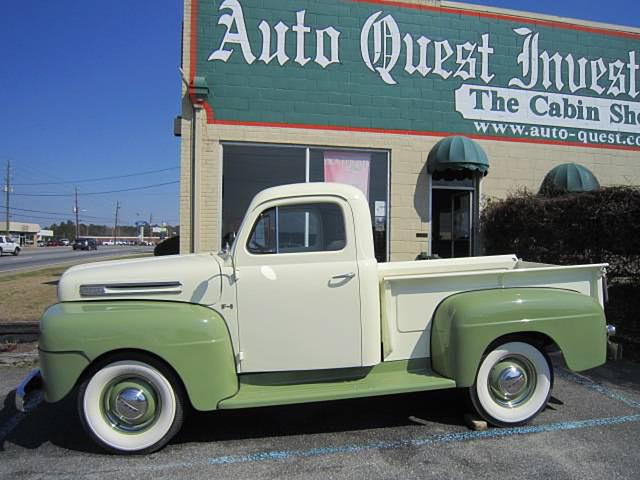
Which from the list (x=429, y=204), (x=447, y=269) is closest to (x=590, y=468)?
(x=447, y=269)

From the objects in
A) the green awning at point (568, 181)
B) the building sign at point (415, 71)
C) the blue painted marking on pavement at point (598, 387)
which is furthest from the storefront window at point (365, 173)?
the blue painted marking on pavement at point (598, 387)

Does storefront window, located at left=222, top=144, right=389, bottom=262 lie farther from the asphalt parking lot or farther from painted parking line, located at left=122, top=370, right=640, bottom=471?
painted parking line, located at left=122, top=370, right=640, bottom=471

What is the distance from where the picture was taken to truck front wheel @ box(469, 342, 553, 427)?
3963mm

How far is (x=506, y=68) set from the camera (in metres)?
10.4

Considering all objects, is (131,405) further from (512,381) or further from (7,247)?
(7,247)

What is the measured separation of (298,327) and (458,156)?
21.9ft

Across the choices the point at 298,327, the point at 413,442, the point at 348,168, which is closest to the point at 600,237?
the point at 413,442

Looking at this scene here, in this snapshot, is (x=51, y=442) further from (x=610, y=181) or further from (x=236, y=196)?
(x=610, y=181)

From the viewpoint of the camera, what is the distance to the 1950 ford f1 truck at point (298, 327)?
3.51 m

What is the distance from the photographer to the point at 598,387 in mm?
4957

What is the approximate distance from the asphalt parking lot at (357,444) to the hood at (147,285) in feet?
3.72

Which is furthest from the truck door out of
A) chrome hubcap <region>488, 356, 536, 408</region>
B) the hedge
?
the hedge

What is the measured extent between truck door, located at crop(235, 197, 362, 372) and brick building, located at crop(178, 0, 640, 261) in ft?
16.7

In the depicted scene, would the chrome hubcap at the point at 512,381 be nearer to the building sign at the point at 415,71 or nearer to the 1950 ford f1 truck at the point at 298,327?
the 1950 ford f1 truck at the point at 298,327
